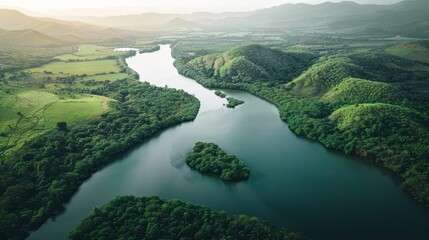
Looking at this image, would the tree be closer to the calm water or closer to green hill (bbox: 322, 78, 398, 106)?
the calm water

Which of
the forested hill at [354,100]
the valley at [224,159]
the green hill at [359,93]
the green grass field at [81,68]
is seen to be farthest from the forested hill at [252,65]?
the green grass field at [81,68]

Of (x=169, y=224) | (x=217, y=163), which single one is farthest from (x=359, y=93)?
(x=169, y=224)

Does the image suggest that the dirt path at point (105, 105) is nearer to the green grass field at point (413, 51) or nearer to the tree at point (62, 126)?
the tree at point (62, 126)

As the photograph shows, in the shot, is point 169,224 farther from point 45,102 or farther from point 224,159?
point 45,102

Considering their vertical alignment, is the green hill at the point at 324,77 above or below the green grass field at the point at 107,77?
above

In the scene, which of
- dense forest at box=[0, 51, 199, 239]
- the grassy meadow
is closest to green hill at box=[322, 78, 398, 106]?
dense forest at box=[0, 51, 199, 239]
